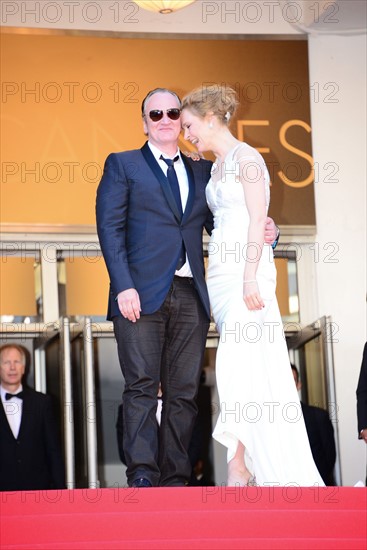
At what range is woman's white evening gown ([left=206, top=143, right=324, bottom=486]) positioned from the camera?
5.71 metres

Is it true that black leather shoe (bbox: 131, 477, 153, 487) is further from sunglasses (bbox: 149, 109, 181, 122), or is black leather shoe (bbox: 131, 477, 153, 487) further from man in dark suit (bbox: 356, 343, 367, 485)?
man in dark suit (bbox: 356, 343, 367, 485)

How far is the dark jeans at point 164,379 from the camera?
18.0 ft

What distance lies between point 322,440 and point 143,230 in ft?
11.1

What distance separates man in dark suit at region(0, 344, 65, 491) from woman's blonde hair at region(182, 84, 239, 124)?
327 cm

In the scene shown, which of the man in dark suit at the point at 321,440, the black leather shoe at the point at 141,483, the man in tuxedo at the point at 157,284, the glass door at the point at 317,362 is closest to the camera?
the black leather shoe at the point at 141,483

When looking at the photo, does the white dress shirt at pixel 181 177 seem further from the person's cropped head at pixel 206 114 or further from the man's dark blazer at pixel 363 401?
the man's dark blazer at pixel 363 401

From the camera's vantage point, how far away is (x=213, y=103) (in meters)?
5.89

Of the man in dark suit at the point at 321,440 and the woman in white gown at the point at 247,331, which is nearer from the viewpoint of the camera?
the woman in white gown at the point at 247,331

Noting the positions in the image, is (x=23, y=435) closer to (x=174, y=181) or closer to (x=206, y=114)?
(x=174, y=181)

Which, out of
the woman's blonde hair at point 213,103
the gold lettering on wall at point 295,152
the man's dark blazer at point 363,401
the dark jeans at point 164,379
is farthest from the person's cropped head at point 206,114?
the gold lettering on wall at point 295,152

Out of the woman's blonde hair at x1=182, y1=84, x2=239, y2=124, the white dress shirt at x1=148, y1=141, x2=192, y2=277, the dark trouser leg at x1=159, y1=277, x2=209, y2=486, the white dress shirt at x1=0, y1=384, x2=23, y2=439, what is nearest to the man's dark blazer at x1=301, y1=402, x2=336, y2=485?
the white dress shirt at x1=0, y1=384, x2=23, y2=439

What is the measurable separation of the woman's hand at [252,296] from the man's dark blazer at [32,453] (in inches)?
121

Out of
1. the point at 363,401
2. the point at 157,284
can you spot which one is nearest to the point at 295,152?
the point at 363,401

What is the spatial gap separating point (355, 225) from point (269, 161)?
791 mm
